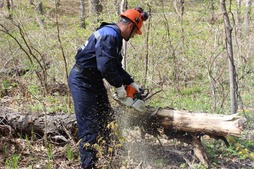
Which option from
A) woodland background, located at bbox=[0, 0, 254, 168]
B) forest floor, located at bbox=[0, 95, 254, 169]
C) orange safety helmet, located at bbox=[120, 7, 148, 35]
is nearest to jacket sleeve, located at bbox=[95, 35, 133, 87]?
orange safety helmet, located at bbox=[120, 7, 148, 35]

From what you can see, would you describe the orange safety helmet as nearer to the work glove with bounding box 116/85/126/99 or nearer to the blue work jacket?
the blue work jacket

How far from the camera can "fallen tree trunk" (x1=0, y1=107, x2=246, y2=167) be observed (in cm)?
375

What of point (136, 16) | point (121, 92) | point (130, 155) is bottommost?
point (130, 155)

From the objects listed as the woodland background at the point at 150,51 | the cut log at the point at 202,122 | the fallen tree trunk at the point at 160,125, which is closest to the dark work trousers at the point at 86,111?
the fallen tree trunk at the point at 160,125

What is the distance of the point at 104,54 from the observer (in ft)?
11.5

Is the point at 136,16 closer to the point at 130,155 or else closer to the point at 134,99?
the point at 134,99

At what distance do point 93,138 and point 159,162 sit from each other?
3.26ft

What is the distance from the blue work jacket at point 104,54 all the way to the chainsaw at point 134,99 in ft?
0.77

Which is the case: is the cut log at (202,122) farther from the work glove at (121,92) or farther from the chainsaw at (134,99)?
the work glove at (121,92)

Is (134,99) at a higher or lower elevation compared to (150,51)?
lower

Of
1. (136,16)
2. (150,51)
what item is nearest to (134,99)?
(136,16)

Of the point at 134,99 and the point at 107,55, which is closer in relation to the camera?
the point at 107,55

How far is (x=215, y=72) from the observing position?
21.8 ft

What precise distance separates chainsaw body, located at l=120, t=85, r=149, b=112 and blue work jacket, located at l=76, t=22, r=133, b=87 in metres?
0.24
